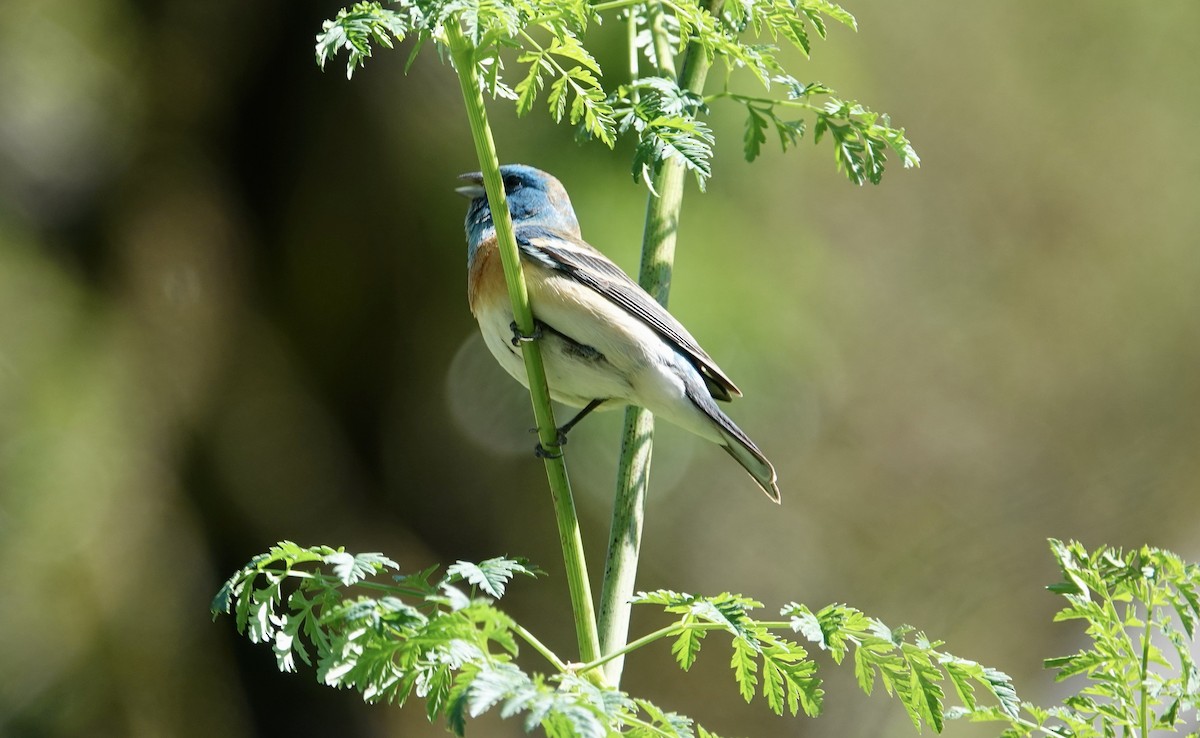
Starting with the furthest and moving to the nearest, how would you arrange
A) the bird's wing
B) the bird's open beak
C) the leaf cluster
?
the bird's open beak
the bird's wing
the leaf cluster

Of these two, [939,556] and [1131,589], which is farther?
[939,556]

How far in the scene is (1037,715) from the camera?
152 centimetres

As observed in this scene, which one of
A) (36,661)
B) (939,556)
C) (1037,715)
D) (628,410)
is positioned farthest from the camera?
(939,556)

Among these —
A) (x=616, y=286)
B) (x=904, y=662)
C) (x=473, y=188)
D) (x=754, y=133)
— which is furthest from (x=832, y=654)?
(x=473, y=188)

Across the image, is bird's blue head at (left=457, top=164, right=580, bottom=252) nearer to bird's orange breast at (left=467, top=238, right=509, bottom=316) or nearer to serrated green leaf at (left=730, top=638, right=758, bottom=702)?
bird's orange breast at (left=467, top=238, right=509, bottom=316)

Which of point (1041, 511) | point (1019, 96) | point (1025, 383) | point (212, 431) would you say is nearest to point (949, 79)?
point (1019, 96)

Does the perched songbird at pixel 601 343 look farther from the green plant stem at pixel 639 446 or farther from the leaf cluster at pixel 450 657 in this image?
the leaf cluster at pixel 450 657

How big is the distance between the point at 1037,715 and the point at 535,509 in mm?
3518

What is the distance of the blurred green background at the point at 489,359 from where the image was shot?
14.4ft

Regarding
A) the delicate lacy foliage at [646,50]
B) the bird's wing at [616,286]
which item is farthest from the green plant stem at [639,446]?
the bird's wing at [616,286]

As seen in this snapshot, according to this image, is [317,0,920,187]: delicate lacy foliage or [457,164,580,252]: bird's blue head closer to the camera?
[317,0,920,187]: delicate lacy foliage

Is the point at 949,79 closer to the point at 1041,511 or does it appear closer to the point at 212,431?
the point at 1041,511

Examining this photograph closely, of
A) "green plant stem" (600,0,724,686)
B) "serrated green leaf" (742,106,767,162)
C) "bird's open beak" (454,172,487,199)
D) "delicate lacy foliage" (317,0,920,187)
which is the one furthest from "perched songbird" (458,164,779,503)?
"delicate lacy foliage" (317,0,920,187)

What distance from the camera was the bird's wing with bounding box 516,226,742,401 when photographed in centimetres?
257
